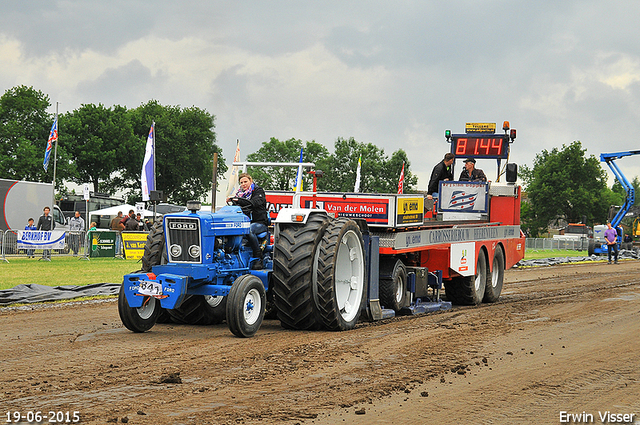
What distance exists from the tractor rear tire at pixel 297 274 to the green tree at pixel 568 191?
6835 cm

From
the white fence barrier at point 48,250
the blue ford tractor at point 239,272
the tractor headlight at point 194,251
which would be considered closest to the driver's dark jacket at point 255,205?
the blue ford tractor at point 239,272

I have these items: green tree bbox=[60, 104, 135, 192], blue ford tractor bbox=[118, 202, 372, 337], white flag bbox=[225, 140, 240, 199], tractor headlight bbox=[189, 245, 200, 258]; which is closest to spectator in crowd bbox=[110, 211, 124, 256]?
white flag bbox=[225, 140, 240, 199]

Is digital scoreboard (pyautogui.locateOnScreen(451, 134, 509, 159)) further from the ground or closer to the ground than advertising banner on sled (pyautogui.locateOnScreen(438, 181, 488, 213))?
further from the ground

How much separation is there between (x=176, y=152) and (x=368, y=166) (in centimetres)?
1675

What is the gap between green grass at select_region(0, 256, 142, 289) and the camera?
15664 mm

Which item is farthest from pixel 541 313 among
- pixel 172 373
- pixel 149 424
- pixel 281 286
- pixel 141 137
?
pixel 141 137

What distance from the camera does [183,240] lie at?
8445mm

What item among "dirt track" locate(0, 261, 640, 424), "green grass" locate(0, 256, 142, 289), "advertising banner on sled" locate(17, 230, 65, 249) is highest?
Result: "advertising banner on sled" locate(17, 230, 65, 249)

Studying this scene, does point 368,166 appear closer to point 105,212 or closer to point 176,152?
point 176,152

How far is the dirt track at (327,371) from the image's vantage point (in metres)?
5.04

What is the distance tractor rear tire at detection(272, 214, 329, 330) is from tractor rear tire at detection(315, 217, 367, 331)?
104mm

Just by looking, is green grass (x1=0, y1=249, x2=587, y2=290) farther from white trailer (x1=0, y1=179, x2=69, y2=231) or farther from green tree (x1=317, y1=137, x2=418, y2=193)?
green tree (x1=317, y1=137, x2=418, y2=193)

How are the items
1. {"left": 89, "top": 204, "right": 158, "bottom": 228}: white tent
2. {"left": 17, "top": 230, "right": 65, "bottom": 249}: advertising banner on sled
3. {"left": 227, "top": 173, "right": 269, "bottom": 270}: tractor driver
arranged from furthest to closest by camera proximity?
{"left": 89, "top": 204, "right": 158, "bottom": 228}: white tent
{"left": 17, "top": 230, "right": 65, "bottom": 249}: advertising banner on sled
{"left": 227, "top": 173, "right": 269, "bottom": 270}: tractor driver

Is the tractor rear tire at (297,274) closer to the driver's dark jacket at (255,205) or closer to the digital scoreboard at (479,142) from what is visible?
the driver's dark jacket at (255,205)
